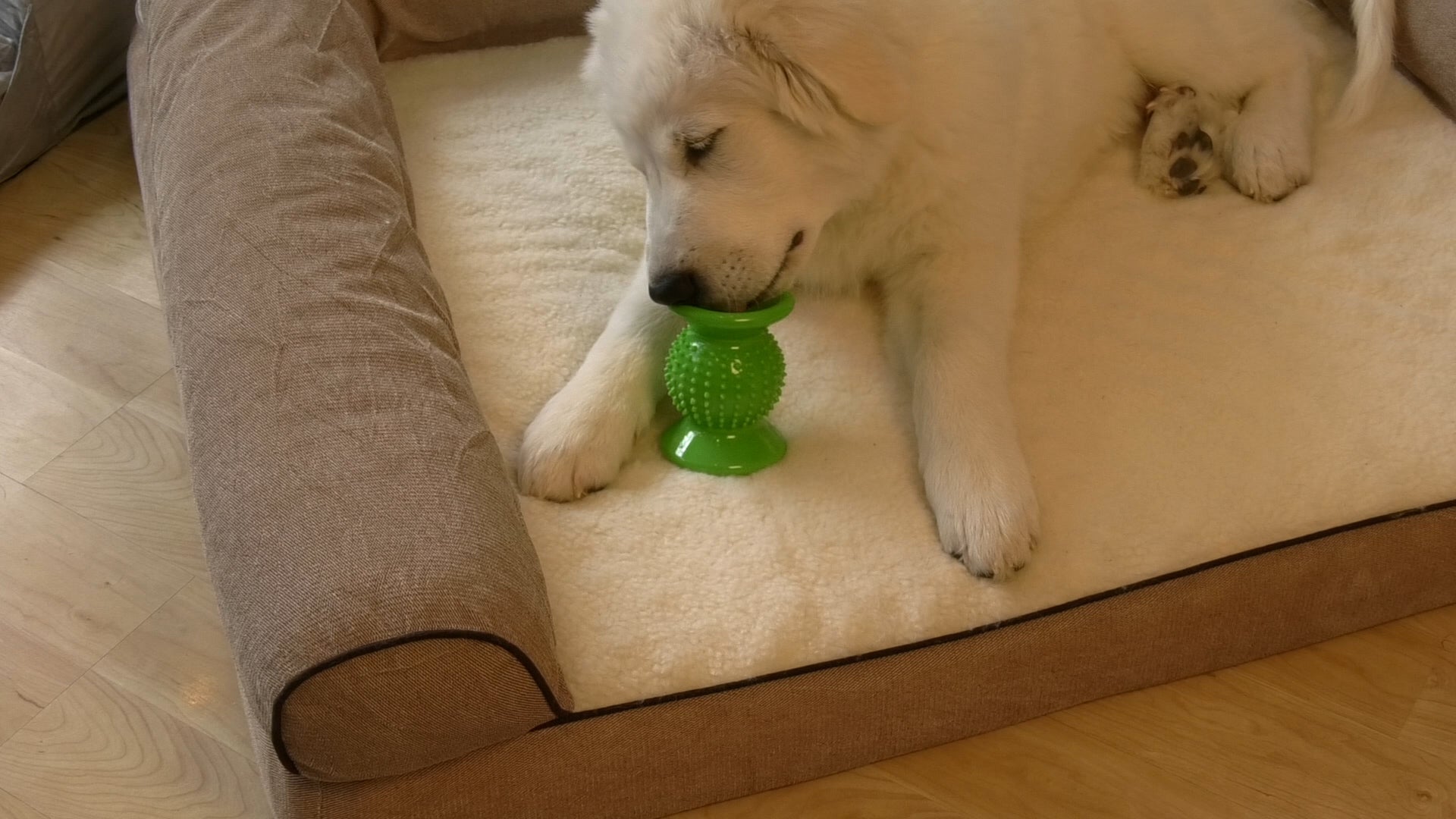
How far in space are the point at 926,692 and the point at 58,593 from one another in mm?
1380

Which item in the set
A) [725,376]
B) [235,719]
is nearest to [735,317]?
[725,376]

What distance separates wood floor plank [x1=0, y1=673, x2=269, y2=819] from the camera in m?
1.73

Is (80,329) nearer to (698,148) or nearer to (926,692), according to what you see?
(698,148)

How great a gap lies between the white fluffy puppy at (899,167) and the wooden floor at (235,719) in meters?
0.32

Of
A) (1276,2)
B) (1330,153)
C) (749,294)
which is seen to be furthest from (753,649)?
(1276,2)

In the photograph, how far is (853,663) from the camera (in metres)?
1.66

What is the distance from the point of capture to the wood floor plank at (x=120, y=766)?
173 cm

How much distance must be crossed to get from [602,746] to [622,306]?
0.76 meters

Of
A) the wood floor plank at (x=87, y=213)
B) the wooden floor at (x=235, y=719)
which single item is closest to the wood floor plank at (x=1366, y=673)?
the wooden floor at (x=235, y=719)

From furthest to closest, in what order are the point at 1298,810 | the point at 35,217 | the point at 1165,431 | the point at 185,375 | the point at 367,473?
the point at 35,217 < the point at 1165,431 < the point at 185,375 < the point at 1298,810 < the point at 367,473

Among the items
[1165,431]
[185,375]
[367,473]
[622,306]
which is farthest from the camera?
[622,306]

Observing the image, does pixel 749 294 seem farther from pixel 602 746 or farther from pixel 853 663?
pixel 602 746

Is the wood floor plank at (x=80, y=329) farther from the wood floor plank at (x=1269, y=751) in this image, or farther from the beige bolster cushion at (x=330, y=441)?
the wood floor plank at (x=1269, y=751)

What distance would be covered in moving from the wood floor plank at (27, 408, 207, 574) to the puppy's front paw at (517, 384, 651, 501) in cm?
62
